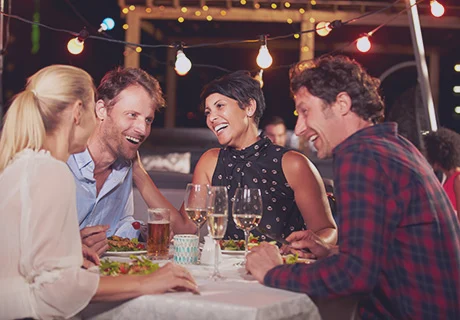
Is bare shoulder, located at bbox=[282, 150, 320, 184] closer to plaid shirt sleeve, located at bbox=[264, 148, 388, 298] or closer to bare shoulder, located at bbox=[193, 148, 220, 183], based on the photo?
bare shoulder, located at bbox=[193, 148, 220, 183]

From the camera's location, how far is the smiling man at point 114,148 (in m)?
3.06

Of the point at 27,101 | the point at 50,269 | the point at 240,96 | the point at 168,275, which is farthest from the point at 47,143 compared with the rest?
the point at 240,96

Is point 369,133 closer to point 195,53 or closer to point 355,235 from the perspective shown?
point 355,235

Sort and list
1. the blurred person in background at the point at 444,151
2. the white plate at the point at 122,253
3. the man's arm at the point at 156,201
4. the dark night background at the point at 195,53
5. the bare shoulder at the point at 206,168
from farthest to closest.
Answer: the dark night background at the point at 195,53, the blurred person in background at the point at 444,151, the bare shoulder at the point at 206,168, the man's arm at the point at 156,201, the white plate at the point at 122,253

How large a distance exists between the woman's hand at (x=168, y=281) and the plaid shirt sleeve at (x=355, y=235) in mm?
284

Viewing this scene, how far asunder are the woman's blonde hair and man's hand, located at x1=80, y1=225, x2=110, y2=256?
556mm

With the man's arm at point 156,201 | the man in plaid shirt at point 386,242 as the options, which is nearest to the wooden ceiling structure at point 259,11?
the man's arm at point 156,201

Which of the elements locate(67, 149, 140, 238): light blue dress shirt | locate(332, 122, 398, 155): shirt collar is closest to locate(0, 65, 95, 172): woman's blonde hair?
locate(332, 122, 398, 155): shirt collar

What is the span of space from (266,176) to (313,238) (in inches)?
37.5

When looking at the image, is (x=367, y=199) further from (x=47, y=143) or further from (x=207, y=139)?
(x=207, y=139)

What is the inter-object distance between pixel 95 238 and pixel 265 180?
3.73ft

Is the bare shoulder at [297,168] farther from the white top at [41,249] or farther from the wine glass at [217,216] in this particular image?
the white top at [41,249]

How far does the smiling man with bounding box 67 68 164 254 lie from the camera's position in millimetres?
3061

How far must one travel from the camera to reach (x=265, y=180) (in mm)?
3316
